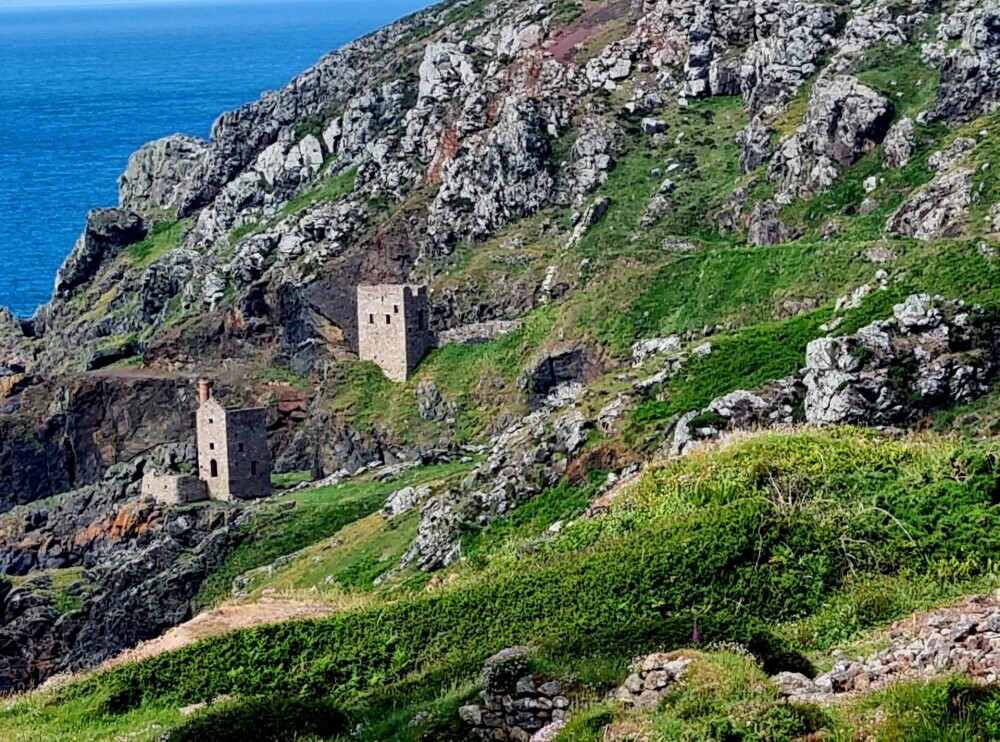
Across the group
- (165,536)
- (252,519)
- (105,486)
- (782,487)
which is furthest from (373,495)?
(782,487)

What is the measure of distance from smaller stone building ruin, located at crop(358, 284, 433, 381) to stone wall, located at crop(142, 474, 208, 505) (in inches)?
392

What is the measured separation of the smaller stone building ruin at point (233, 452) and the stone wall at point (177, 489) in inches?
12.9

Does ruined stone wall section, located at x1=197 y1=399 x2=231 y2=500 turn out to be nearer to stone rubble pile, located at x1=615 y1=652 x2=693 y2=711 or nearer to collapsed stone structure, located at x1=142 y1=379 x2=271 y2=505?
collapsed stone structure, located at x1=142 y1=379 x2=271 y2=505

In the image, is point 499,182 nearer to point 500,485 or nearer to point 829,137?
point 829,137

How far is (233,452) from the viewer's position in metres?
59.6

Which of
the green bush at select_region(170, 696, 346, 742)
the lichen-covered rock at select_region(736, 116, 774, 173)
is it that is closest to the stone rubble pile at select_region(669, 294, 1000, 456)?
the green bush at select_region(170, 696, 346, 742)

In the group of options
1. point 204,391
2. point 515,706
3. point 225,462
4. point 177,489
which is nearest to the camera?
point 515,706

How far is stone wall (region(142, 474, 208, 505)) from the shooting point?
59.8m

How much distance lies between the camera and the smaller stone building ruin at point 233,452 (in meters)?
59.5

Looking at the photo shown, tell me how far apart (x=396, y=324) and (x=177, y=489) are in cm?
1121

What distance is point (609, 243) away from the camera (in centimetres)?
6944

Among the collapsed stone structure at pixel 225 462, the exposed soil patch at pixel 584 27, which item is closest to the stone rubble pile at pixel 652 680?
the collapsed stone structure at pixel 225 462

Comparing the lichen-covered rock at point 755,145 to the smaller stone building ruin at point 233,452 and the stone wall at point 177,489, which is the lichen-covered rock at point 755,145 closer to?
the smaller stone building ruin at point 233,452

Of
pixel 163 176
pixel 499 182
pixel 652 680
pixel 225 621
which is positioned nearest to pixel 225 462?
pixel 499 182
